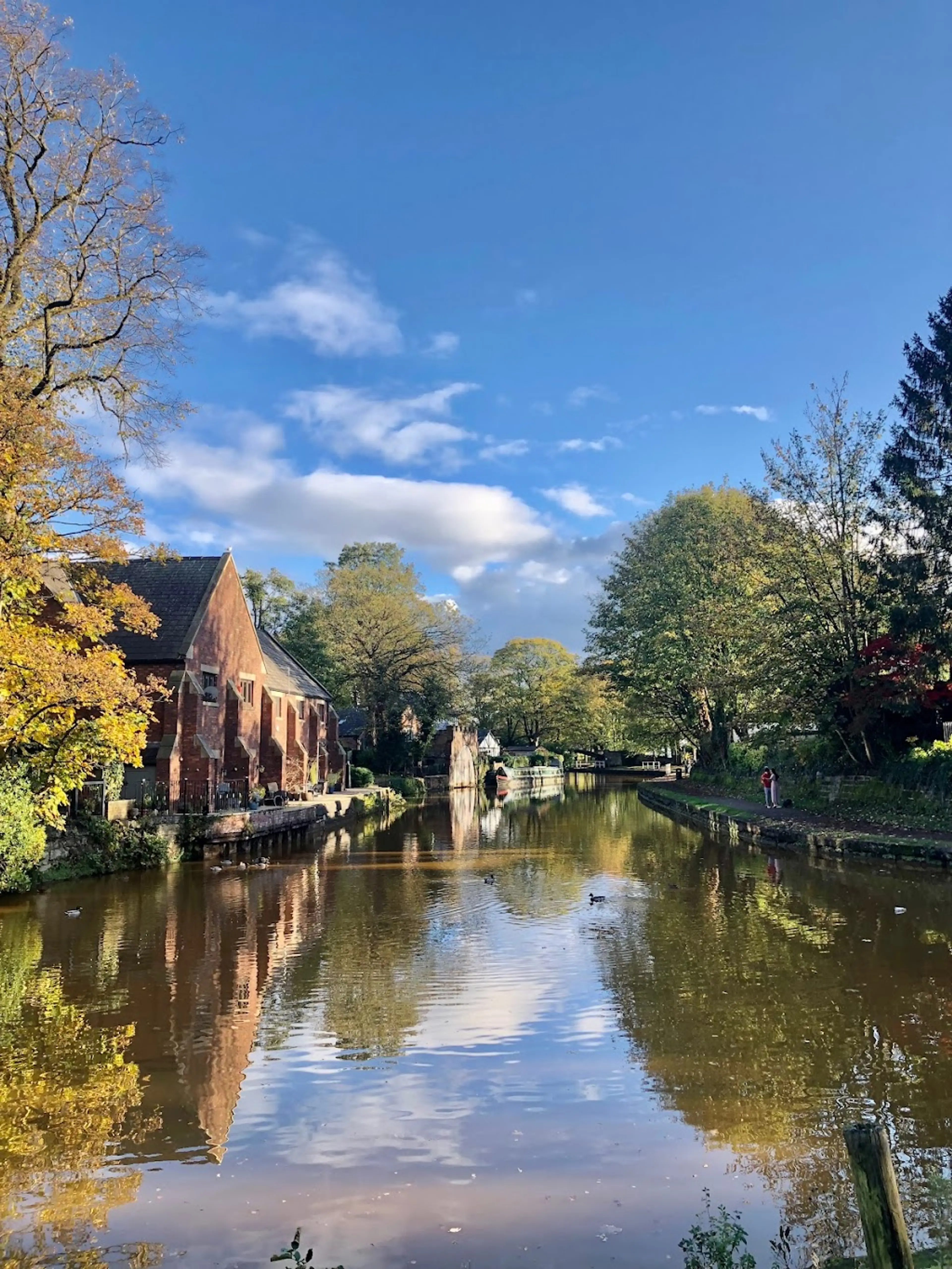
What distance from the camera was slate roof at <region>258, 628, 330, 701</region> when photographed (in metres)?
38.9

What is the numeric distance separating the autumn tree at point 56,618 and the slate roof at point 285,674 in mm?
19422

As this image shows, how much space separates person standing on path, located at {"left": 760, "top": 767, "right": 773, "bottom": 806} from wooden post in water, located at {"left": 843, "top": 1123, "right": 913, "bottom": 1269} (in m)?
28.3

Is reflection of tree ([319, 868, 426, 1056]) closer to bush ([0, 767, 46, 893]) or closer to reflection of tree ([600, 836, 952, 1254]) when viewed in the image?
reflection of tree ([600, 836, 952, 1254])

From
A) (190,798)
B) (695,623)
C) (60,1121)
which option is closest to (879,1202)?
(60,1121)

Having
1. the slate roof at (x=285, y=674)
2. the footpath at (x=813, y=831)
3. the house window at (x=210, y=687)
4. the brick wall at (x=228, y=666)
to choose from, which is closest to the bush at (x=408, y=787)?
the slate roof at (x=285, y=674)

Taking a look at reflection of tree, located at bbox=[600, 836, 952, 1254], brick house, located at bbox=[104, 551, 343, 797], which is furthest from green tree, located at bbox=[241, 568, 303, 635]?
reflection of tree, located at bbox=[600, 836, 952, 1254]

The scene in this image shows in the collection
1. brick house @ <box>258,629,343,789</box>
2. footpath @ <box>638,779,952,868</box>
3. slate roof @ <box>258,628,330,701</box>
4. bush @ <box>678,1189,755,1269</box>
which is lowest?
footpath @ <box>638,779,952,868</box>

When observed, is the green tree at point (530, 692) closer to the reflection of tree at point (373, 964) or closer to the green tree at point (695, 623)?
the green tree at point (695, 623)

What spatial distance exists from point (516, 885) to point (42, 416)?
1311 cm

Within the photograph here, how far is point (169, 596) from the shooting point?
96.6ft

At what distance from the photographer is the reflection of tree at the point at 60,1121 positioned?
5082mm

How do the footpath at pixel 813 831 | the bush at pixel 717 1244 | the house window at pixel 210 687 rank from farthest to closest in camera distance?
the house window at pixel 210 687 → the footpath at pixel 813 831 → the bush at pixel 717 1244

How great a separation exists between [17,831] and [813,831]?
1924 cm

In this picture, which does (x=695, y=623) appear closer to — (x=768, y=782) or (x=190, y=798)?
(x=768, y=782)
